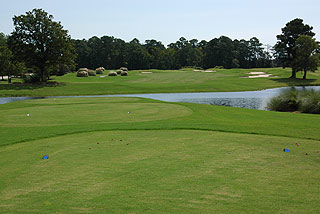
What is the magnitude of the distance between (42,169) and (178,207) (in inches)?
155

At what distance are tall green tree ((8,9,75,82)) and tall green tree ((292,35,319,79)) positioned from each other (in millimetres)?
46590

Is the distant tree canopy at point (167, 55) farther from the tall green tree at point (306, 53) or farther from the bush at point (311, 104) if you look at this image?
the bush at point (311, 104)

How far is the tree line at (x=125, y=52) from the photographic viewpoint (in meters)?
52.0

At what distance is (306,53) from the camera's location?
6197 cm

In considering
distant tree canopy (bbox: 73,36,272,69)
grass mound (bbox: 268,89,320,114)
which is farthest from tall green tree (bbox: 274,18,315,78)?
distant tree canopy (bbox: 73,36,272,69)

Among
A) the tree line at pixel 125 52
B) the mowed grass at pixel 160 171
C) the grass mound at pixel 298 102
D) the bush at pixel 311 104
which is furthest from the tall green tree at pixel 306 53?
the mowed grass at pixel 160 171

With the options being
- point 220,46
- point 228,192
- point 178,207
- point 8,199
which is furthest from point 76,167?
point 220,46

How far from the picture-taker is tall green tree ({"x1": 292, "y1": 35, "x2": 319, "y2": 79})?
6175cm

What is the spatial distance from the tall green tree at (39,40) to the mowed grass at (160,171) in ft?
141

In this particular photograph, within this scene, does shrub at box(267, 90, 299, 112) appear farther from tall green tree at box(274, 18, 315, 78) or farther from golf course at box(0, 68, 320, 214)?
tall green tree at box(274, 18, 315, 78)

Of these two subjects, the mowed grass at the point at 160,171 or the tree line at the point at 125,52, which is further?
the tree line at the point at 125,52

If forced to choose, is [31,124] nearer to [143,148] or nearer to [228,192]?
[143,148]

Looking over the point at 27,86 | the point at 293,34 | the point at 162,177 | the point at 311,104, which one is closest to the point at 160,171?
the point at 162,177

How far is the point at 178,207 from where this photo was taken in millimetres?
5051
